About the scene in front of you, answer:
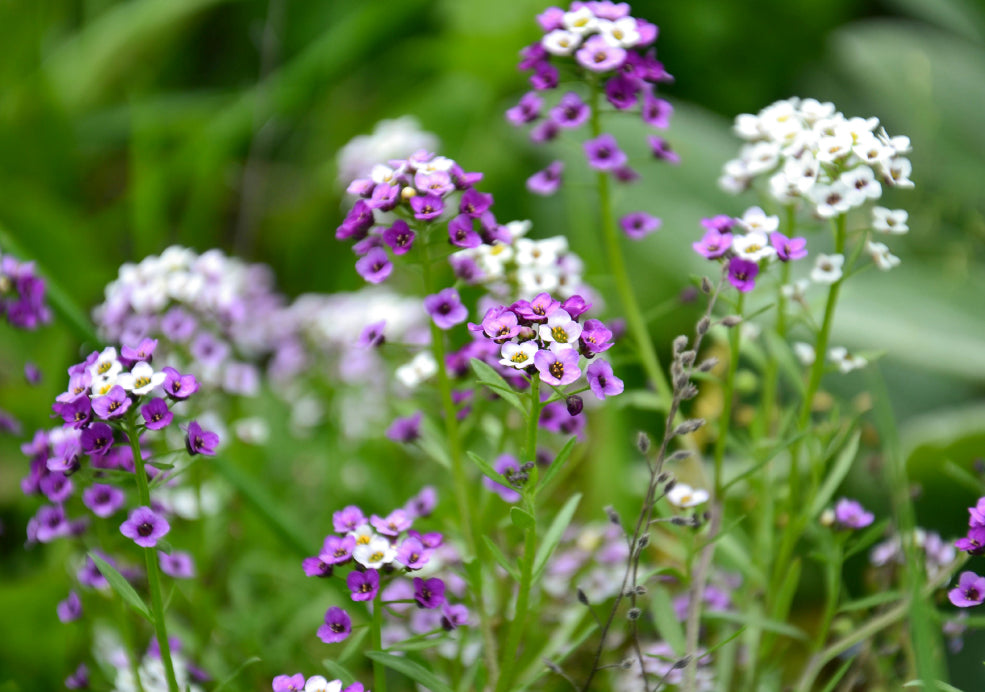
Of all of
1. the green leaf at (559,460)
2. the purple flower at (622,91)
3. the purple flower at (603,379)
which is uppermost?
the purple flower at (622,91)

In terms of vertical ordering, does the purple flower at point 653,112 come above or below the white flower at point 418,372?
above

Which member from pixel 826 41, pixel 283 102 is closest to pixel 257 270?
pixel 283 102

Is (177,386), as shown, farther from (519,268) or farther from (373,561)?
(519,268)

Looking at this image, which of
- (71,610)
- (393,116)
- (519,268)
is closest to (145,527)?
(71,610)

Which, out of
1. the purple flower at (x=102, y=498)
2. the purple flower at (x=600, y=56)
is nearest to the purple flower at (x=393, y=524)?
the purple flower at (x=102, y=498)

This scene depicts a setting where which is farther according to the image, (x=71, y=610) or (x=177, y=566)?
(x=177, y=566)

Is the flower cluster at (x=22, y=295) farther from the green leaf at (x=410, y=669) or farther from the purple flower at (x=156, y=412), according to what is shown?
the green leaf at (x=410, y=669)
